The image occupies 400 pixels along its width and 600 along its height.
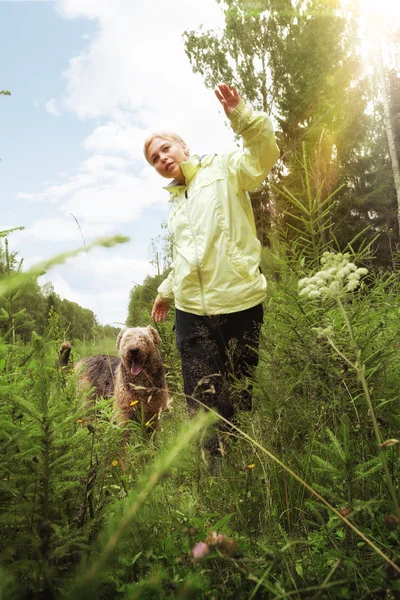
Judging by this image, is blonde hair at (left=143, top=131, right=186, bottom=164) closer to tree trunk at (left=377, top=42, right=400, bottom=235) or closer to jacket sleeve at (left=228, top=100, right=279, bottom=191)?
jacket sleeve at (left=228, top=100, right=279, bottom=191)

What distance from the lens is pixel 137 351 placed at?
4.81 metres

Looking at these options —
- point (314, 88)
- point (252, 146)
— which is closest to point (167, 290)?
point (252, 146)

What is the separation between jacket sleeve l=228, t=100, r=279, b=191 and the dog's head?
2216mm

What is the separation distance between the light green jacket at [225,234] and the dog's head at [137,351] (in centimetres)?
147

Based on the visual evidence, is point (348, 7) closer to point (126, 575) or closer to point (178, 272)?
point (178, 272)

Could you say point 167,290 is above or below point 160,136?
below

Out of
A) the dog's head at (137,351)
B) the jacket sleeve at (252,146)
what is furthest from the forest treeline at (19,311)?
the jacket sleeve at (252,146)

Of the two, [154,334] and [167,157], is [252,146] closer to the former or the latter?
[167,157]

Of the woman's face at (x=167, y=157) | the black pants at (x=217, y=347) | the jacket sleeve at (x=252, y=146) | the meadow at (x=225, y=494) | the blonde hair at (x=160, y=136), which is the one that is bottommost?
the meadow at (x=225, y=494)

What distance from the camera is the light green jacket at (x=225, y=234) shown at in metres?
3.23

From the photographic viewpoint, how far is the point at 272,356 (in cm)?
230

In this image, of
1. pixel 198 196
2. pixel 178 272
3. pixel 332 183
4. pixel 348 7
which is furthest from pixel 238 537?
pixel 348 7

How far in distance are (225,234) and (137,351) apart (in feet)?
6.62

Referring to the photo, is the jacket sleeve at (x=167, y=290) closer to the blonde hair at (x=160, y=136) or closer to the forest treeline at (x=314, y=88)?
the blonde hair at (x=160, y=136)
